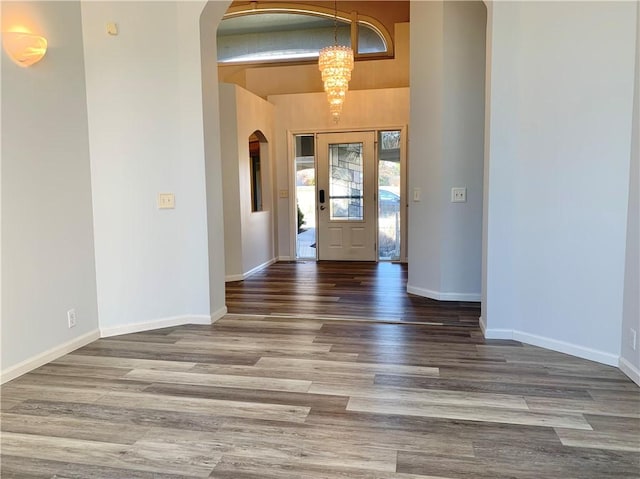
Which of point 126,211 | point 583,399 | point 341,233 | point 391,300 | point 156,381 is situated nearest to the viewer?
point 583,399

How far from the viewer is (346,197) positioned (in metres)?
7.60

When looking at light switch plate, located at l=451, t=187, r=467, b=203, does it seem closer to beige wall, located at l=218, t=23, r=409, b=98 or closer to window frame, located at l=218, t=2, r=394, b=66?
beige wall, located at l=218, t=23, r=409, b=98

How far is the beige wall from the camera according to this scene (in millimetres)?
7406

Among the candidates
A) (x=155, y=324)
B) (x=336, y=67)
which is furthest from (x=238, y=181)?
(x=155, y=324)

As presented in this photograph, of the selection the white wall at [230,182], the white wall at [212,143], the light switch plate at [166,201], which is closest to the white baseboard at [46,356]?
the white wall at [212,143]

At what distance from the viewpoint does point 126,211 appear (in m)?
3.63

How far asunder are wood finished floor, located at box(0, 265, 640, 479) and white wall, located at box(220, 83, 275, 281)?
2701 millimetres

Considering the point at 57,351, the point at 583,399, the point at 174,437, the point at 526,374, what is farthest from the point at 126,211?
the point at 583,399

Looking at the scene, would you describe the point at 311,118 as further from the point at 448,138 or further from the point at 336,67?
the point at 448,138

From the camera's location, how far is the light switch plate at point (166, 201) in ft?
12.3

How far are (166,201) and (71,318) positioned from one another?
1182 mm

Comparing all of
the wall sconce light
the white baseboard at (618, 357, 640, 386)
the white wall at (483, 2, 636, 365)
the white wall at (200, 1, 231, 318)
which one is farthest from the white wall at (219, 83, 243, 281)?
the white baseboard at (618, 357, 640, 386)

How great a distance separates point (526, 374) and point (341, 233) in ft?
16.6

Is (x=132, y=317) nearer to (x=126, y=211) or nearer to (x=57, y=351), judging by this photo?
(x=57, y=351)
